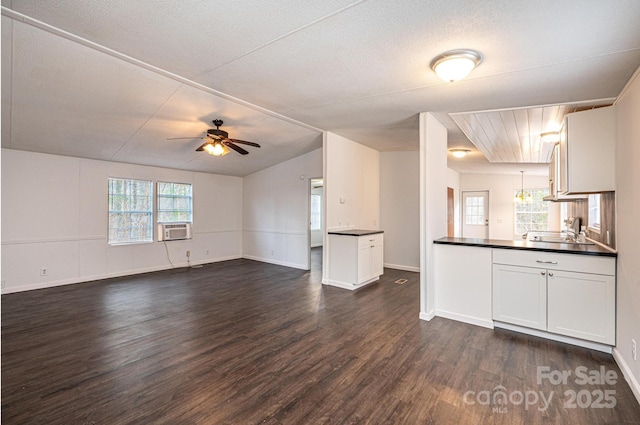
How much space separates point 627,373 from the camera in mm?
2510

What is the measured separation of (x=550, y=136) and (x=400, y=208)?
9.27 ft

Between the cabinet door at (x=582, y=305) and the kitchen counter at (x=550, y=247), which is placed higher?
the kitchen counter at (x=550, y=247)

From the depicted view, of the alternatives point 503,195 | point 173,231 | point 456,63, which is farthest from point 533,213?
point 173,231

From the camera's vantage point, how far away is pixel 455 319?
3748mm

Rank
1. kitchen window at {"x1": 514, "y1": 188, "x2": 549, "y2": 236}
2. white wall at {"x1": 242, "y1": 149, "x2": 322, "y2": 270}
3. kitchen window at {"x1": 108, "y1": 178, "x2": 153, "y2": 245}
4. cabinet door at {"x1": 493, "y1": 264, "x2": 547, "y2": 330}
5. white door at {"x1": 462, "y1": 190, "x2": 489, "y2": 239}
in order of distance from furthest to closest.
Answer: white door at {"x1": 462, "y1": 190, "x2": 489, "y2": 239} < kitchen window at {"x1": 514, "y1": 188, "x2": 549, "y2": 236} < white wall at {"x1": 242, "y1": 149, "x2": 322, "y2": 270} < kitchen window at {"x1": 108, "y1": 178, "x2": 153, "y2": 245} < cabinet door at {"x1": 493, "y1": 264, "x2": 547, "y2": 330}

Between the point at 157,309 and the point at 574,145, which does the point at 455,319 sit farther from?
the point at 157,309

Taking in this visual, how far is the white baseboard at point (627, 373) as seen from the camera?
7.58ft

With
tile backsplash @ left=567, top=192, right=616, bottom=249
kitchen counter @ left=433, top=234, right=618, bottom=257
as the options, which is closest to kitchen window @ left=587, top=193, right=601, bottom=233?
tile backsplash @ left=567, top=192, right=616, bottom=249

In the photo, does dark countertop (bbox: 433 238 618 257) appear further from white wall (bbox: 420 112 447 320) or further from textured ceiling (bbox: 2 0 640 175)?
textured ceiling (bbox: 2 0 640 175)

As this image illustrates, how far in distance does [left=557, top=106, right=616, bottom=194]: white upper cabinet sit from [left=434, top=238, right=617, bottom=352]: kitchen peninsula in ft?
2.06

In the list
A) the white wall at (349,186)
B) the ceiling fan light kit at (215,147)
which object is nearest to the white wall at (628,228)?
the white wall at (349,186)

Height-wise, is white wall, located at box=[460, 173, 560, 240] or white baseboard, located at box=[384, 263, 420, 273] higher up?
white wall, located at box=[460, 173, 560, 240]

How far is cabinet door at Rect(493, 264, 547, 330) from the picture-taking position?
3178mm

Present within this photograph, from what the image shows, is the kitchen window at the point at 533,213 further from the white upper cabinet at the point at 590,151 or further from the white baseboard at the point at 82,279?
the white baseboard at the point at 82,279
